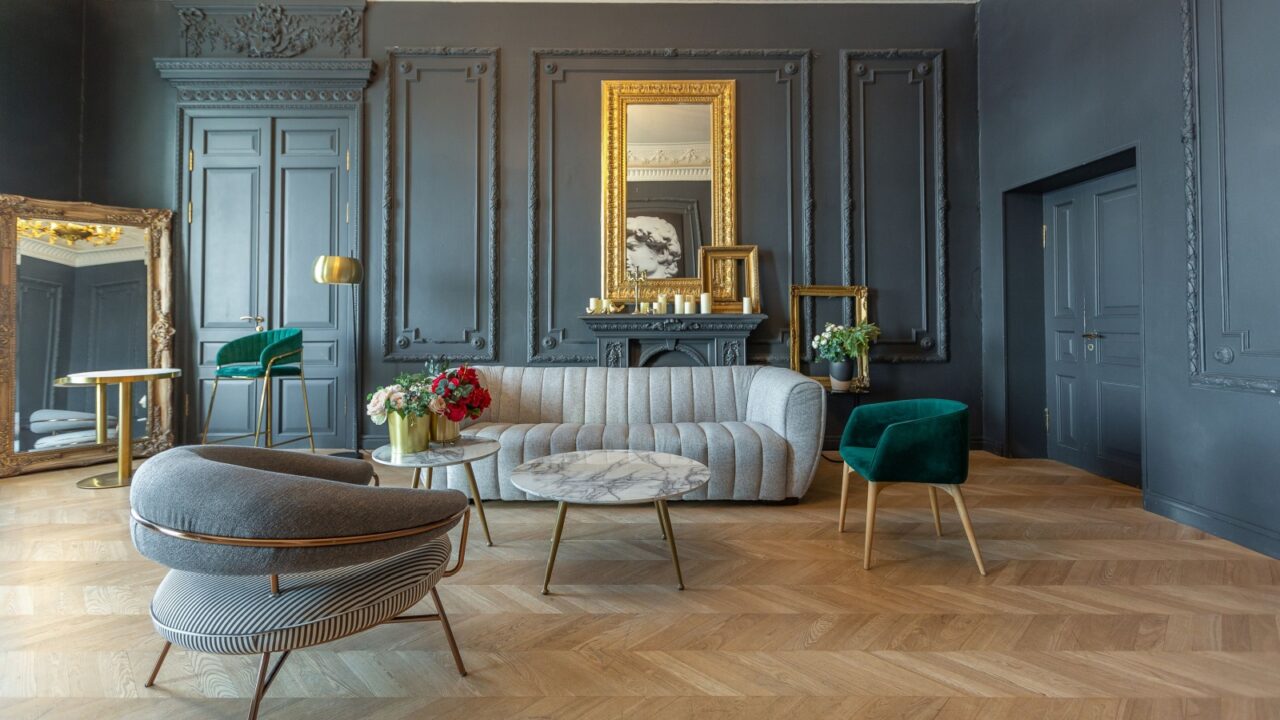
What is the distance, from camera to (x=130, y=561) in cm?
271

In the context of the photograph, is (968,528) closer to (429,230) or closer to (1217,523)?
(1217,523)

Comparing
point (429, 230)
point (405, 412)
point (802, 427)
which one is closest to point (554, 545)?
point (405, 412)

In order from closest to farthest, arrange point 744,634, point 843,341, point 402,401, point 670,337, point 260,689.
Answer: point 260,689 < point 744,634 < point 402,401 < point 843,341 < point 670,337

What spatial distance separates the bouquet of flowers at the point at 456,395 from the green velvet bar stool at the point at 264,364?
2.31 metres

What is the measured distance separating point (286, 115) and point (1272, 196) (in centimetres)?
651

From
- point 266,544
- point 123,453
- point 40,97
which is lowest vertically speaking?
point 123,453

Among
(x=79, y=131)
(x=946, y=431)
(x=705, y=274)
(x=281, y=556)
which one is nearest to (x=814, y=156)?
(x=705, y=274)

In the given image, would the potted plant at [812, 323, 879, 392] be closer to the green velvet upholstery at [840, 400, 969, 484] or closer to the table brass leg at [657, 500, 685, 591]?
the green velvet upholstery at [840, 400, 969, 484]

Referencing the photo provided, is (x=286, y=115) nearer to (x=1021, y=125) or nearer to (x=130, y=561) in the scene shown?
(x=130, y=561)

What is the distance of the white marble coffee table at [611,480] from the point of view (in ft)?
7.37

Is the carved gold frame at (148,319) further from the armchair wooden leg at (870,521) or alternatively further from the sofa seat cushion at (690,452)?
the armchair wooden leg at (870,521)

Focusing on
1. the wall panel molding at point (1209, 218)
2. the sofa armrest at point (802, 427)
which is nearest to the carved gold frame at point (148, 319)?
the sofa armrest at point (802, 427)

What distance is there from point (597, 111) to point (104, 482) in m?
4.56

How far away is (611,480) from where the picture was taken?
7.97ft
